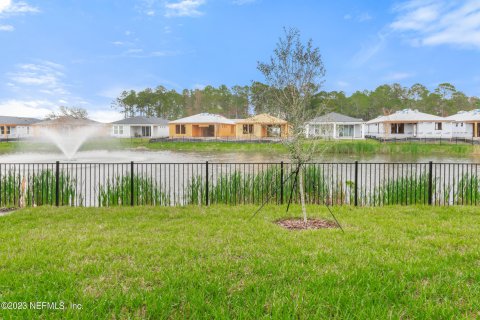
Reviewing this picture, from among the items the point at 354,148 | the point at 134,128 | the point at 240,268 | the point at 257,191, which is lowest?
the point at 240,268

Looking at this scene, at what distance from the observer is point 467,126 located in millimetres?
46906

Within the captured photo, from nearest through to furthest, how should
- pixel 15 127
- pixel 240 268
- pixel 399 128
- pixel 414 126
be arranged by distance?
pixel 240 268 → pixel 414 126 → pixel 399 128 → pixel 15 127

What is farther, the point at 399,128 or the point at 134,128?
the point at 134,128

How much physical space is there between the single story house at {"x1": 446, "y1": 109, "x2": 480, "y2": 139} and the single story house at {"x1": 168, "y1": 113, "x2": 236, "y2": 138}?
1196 inches

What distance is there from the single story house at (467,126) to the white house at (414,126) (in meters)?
0.77

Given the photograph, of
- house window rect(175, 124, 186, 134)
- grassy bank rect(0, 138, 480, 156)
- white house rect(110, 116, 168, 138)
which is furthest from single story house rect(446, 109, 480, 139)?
white house rect(110, 116, 168, 138)

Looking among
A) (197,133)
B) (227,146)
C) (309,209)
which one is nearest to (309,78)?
(309,209)

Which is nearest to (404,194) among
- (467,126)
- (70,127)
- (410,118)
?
(410,118)

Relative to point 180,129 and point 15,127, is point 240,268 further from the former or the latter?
point 15,127

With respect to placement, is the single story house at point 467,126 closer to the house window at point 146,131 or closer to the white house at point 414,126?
the white house at point 414,126

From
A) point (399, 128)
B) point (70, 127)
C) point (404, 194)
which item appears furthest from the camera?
point (70, 127)

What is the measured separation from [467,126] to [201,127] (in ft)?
121

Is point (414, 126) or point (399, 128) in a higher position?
point (414, 126)

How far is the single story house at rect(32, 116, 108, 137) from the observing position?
58.4 meters
